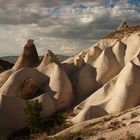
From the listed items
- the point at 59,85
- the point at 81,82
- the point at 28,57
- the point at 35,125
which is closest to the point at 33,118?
the point at 35,125

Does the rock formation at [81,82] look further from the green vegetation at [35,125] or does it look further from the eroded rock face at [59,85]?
the green vegetation at [35,125]

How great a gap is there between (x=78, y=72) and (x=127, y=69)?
730 cm

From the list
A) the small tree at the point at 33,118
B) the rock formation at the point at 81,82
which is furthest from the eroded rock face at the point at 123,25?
the small tree at the point at 33,118

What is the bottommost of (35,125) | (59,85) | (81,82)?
(35,125)

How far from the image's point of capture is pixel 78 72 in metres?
40.2

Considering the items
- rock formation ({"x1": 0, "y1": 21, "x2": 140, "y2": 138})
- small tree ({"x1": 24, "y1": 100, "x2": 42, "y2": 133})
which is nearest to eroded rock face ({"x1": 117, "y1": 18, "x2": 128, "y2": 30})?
rock formation ({"x1": 0, "y1": 21, "x2": 140, "y2": 138})

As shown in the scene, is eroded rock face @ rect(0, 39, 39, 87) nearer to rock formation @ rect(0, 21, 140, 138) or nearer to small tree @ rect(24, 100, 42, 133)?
rock formation @ rect(0, 21, 140, 138)

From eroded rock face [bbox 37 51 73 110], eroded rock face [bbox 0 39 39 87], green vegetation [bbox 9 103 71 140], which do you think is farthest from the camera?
eroded rock face [bbox 0 39 39 87]

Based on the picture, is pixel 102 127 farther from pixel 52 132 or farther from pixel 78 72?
pixel 78 72

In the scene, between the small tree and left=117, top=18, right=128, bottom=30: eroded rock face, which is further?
left=117, top=18, right=128, bottom=30: eroded rock face

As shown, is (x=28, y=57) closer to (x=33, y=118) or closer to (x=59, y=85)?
(x=59, y=85)

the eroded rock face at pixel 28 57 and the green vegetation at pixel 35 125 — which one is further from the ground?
the eroded rock face at pixel 28 57

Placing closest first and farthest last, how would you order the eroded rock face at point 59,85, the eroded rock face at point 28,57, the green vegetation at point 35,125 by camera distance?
the green vegetation at point 35,125 → the eroded rock face at point 59,85 → the eroded rock face at point 28,57

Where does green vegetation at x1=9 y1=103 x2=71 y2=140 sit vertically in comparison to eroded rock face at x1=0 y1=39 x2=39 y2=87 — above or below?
below
